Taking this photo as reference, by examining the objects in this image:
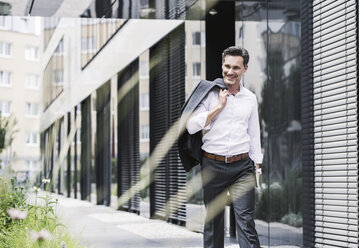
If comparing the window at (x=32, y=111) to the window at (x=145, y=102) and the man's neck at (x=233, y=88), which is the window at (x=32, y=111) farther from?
the man's neck at (x=233, y=88)

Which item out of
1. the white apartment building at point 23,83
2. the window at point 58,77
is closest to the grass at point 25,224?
the window at point 58,77

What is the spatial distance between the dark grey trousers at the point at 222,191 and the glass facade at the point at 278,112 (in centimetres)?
183

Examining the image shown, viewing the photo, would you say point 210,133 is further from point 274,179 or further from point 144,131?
point 144,131

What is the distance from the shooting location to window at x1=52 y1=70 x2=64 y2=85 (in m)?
24.1

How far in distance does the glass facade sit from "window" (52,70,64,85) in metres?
18.2

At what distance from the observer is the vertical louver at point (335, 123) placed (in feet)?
15.1

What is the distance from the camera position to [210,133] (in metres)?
3.85

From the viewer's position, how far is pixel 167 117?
9828 mm

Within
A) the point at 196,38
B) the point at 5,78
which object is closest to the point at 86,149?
the point at 196,38

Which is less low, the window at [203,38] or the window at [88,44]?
the window at [88,44]

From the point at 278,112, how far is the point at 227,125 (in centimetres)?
231

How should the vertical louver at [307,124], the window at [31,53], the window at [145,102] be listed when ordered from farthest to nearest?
the window at [31,53] < the window at [145,102] < the vertical louver at [307,124]

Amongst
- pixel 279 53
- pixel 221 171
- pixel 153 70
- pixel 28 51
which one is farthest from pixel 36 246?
pixel 28 51

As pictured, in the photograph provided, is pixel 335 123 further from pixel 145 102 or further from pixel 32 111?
pixel 32 111
